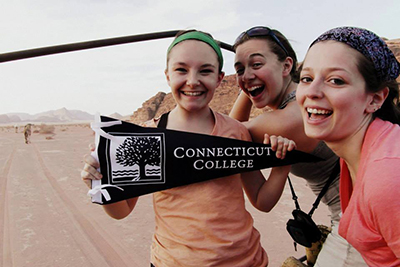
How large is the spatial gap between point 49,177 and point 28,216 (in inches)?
117

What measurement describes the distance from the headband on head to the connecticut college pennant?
0.67m

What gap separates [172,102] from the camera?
4162 centimetres

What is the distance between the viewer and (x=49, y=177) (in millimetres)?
7668

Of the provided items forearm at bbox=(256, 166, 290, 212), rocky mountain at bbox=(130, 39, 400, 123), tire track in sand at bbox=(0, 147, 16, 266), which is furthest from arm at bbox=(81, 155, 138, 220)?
rocky mountain at bbox=(130, 39, 400, 123)

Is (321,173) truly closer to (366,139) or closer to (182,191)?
(366,139)

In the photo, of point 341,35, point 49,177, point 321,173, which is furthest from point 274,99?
point 49,177

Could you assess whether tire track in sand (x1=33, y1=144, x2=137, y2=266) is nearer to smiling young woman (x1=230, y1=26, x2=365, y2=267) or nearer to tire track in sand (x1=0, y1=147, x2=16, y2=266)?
tire track in sand (x1=0, y1=147, x2=16, y2=266)

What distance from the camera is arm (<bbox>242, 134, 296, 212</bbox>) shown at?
5.23 ft

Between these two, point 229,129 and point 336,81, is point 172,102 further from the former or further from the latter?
point 336,81

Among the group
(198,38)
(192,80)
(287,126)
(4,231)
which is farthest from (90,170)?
(4,231)

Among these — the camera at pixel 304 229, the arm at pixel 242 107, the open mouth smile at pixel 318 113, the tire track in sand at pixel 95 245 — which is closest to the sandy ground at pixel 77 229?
the tire track in sand at pixel 95 245

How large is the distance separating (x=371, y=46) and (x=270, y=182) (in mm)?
893

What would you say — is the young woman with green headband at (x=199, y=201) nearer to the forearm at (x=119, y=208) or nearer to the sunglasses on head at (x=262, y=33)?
the forearm at (x=119, y=208)

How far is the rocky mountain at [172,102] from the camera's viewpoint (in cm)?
3288
